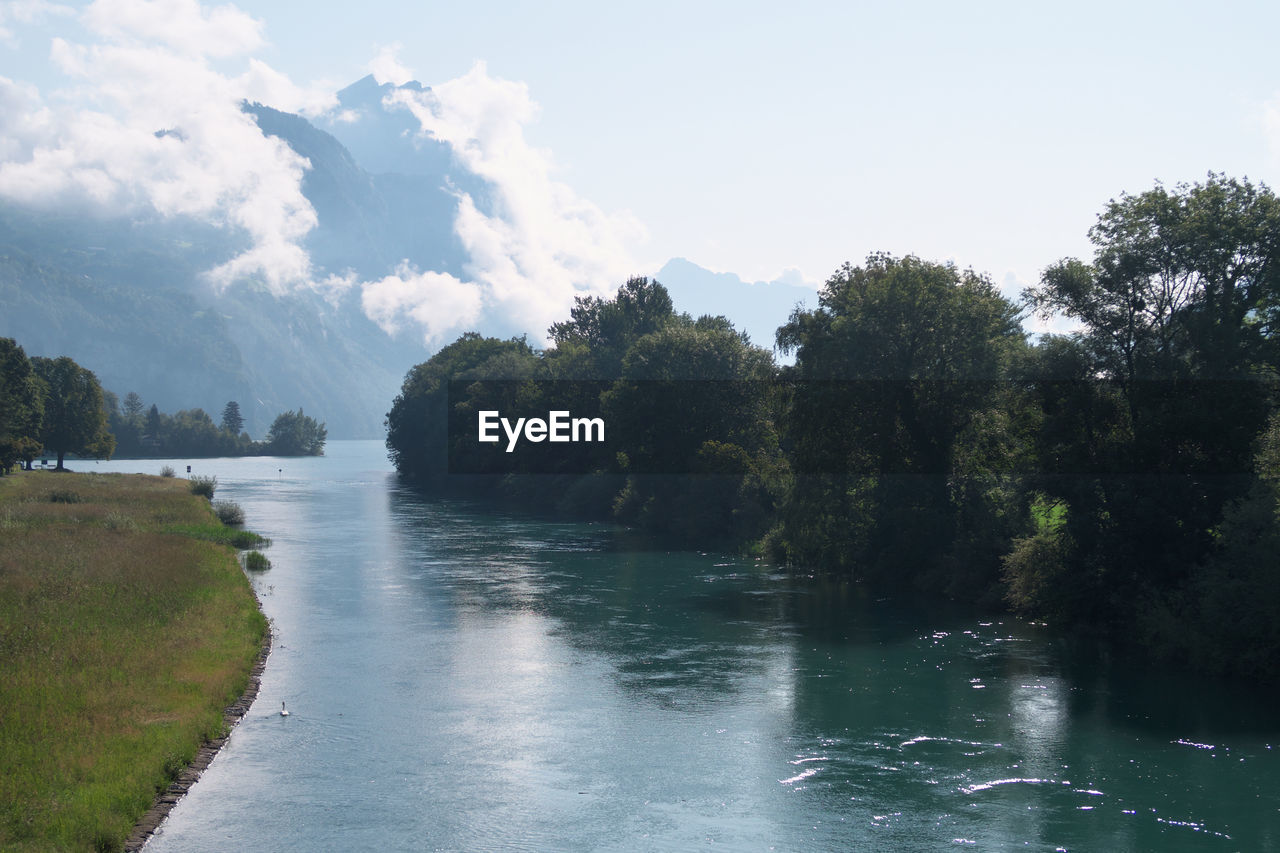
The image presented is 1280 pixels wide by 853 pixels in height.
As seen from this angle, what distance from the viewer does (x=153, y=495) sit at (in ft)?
354

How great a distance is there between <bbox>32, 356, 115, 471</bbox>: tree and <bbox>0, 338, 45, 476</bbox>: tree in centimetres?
1783

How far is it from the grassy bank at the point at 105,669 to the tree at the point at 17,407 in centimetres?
5977

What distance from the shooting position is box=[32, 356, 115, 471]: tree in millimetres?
174125

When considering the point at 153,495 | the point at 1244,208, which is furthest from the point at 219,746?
the point at 153,495

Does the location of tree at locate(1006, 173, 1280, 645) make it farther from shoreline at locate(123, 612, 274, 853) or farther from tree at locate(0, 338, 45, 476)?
tree at locate(0, 338, 45, 476)

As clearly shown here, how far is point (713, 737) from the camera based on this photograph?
33375mm

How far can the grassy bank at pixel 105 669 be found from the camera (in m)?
24.2

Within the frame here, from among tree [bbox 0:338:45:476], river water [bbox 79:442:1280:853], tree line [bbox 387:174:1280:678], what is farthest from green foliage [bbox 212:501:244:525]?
river water [bbox 79:442:1280:853]

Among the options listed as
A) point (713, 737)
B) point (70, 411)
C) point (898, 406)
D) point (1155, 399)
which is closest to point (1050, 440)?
point (1155, 399)

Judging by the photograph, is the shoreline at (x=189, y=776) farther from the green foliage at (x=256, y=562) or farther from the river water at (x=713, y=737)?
the green foliage at (x=256, y=562)

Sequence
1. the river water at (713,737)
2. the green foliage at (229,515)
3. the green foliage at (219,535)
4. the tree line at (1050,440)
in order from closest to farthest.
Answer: the river water at (713,737) → the tree line at (1050,440) → the green foliage at (219,535) → the green foliage at (229,515)

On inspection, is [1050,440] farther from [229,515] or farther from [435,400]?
[435,400]

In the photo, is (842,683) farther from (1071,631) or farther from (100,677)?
(100,677)

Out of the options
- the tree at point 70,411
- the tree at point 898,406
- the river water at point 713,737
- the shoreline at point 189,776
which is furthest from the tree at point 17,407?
the shoreline at point 189,776
